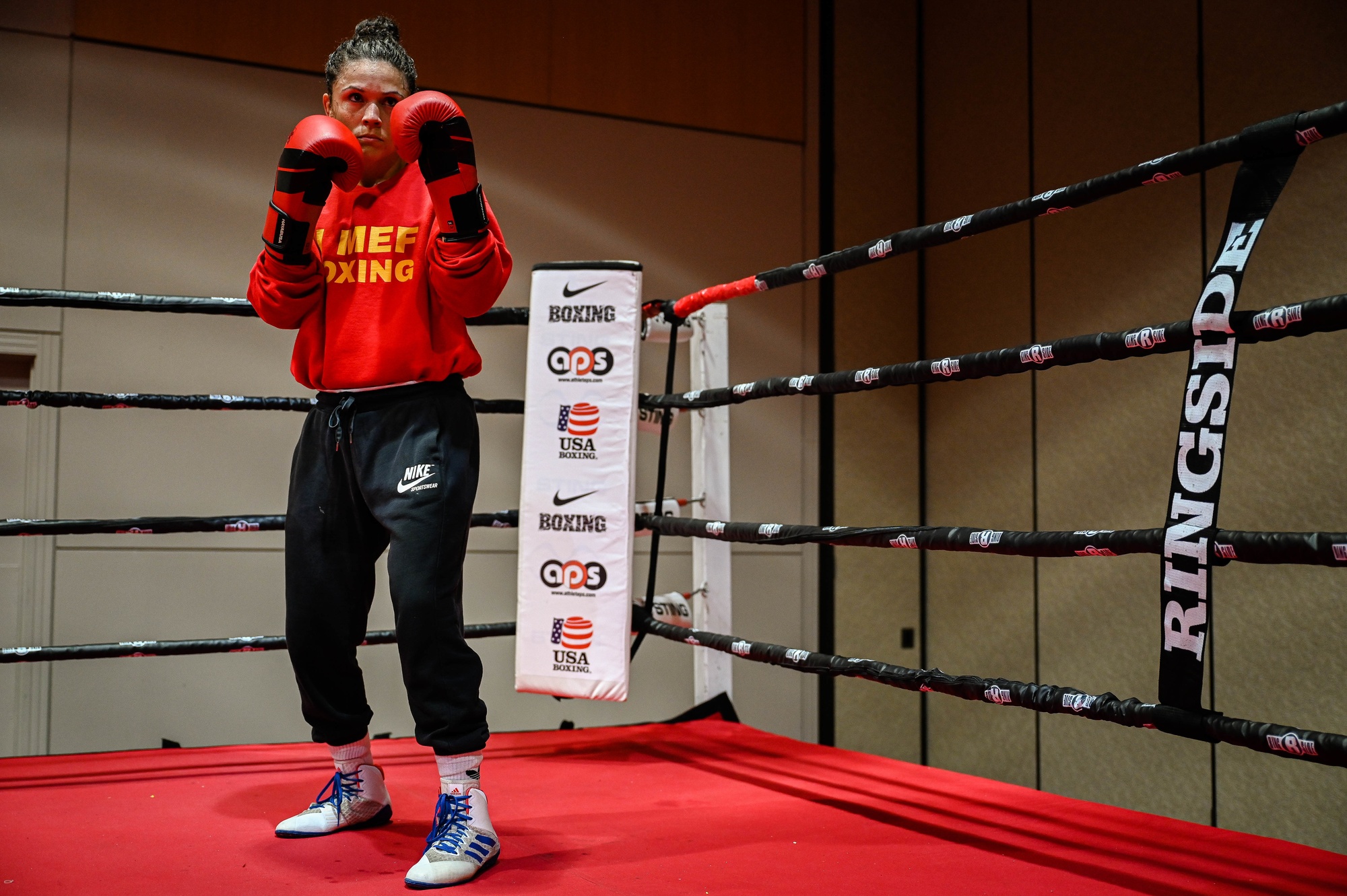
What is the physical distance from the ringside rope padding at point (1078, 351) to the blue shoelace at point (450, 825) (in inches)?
35.9

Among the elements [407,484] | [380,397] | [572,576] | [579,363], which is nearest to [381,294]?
[380,397]

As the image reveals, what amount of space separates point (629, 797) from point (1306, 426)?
246 centimetres

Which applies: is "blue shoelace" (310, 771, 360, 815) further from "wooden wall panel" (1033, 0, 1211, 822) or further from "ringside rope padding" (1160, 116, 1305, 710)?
"wooden wall panel" (1033, 0, 1211, 822)

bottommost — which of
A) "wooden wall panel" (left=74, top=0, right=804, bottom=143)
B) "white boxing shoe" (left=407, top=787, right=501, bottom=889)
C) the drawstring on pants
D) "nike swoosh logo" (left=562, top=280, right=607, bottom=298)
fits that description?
"white boxing shoe" (left=407, top=787, right=501, bottom=889)

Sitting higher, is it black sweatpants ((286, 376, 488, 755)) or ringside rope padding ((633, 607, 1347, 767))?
black sweatpants ((286, 376, 488, 755))

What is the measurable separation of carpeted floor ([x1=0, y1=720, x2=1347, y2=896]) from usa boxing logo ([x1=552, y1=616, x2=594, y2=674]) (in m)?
0.25

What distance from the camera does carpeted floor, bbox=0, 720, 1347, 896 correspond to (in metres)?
1.30

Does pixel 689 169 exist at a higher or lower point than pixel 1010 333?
higher

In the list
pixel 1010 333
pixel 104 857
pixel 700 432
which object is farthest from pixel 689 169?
pixel 104 857

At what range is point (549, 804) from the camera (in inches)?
70.4

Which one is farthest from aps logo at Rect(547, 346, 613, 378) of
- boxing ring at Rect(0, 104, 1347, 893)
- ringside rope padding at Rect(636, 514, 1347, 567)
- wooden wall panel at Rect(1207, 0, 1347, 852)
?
wooden wall panel at Rect(1207, 0, 1347, 852)

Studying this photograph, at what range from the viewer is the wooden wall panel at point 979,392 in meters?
4.20

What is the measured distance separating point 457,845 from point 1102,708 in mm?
869

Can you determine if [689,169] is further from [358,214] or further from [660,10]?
[358,214]
